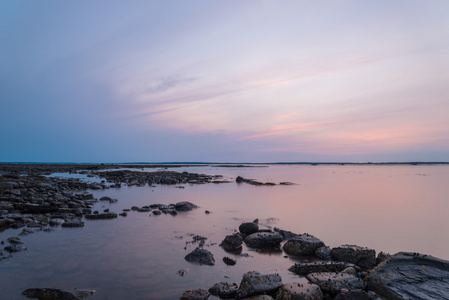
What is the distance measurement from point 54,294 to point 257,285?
14.7 feet

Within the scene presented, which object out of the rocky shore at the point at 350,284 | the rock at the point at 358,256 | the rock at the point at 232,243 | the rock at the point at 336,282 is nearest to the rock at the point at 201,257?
the rock at the point at 232,243

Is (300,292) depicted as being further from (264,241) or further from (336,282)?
(264,241)

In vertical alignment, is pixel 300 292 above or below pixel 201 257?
above

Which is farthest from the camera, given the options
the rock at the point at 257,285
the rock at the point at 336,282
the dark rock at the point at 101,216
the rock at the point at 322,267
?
the dark rock at the point at 101,216

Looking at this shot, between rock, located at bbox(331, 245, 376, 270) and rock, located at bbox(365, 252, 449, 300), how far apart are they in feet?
4.82

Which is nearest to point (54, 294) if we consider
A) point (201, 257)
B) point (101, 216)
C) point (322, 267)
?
point (201, 257)

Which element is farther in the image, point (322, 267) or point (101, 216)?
point (101, 216)

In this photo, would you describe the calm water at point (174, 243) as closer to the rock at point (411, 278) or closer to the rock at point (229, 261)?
the rock at point (229, 261)

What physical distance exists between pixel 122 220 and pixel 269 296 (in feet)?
33.6

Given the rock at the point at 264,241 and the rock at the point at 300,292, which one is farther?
the rock at the point at 264,241

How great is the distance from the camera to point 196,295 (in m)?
5.93

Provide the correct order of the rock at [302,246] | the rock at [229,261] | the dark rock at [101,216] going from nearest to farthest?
the rock at [229,261] → the rock at [302,246] → the dark rock at [101,216]

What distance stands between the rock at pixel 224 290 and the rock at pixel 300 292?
1036 millimetres

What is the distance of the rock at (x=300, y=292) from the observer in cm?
567
